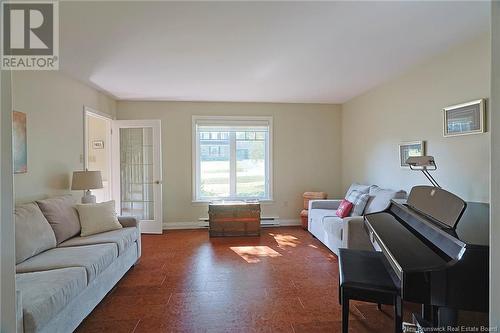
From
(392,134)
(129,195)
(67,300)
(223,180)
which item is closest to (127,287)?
(67,300)

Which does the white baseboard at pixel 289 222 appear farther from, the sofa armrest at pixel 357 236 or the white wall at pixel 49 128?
the white wall at pixel 49 128

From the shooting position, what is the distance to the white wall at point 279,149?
523 centimetres

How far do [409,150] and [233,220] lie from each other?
2.83 metres

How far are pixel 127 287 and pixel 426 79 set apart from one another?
13.2 feet

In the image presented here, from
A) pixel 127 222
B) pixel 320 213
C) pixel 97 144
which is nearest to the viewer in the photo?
pixel 127 222

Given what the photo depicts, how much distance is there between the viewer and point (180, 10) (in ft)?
6.78

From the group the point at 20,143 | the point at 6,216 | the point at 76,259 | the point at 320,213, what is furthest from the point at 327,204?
the point at 6,216

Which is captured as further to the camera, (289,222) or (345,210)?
(289,222)

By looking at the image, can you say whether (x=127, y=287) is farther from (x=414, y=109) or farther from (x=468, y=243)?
(x=414, y=109)

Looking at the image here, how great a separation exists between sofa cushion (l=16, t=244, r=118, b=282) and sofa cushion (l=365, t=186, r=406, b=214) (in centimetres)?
302

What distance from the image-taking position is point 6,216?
2.63 ft

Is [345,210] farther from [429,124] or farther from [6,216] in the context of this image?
[6,216]

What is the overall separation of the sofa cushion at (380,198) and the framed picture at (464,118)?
2.80 ft

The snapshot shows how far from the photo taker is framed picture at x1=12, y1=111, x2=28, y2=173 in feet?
8.69
